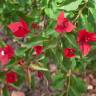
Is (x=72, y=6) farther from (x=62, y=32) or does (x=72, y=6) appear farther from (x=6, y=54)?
(x=6, y=54)

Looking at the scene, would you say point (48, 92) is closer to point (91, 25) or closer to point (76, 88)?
point (76, 88)

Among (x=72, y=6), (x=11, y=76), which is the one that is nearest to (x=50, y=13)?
(x=72, y=6)

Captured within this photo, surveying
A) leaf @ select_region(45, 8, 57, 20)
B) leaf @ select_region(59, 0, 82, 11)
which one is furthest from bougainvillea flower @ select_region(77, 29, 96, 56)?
leaf @ select_region(45, 8, 57, 20)

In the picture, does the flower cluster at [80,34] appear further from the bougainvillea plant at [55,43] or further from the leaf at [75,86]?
the leaf at [75,86]

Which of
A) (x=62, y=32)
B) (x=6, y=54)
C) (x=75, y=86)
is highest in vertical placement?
(x=62, y=32)

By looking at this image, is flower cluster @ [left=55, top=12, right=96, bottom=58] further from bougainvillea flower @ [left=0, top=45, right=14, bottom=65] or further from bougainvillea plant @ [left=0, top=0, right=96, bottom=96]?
bougainvillea flower @ [left=0, top=45, right=14, bottom=65]

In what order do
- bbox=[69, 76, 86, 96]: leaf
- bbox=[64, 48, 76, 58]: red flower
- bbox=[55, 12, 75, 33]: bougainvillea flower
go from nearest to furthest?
bbox=[55, 12, 75, 33]: bougainvillea flower
bbox=[64, 48, 76, 58]: red flower
bbox=[69, 76, 86, 96]: leaf

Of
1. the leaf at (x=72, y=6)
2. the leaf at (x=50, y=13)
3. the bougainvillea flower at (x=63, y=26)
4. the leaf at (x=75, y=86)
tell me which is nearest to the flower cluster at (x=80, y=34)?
the bougainvillea flower at (x=63, y=26)

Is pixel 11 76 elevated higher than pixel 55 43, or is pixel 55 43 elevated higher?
pixel 55 43
